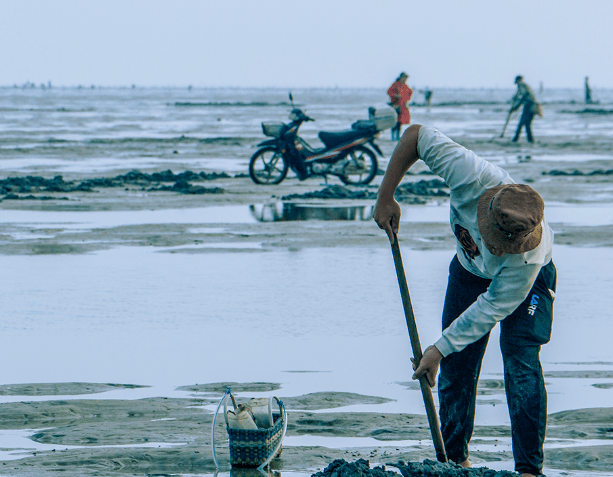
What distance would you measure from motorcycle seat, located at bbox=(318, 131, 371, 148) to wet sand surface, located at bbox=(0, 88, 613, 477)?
2.46 meters

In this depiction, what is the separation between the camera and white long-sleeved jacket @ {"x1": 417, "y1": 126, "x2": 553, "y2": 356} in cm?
327

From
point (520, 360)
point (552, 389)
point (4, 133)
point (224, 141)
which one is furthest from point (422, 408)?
point (4, 133)

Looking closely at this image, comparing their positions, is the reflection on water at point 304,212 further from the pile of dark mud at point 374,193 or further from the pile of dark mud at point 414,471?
the pile of dark mud at point 414,471

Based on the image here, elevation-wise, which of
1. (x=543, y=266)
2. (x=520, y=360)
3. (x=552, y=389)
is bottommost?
(x=552, y=389)

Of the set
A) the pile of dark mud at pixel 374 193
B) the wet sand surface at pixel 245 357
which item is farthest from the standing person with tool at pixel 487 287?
the pile of dark mud at pixel 374 193

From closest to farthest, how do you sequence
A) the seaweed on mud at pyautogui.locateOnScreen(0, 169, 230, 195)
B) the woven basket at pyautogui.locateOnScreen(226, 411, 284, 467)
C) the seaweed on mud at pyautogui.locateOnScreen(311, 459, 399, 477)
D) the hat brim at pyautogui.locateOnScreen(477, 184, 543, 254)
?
the hat brim at pyautogui.locateOnScreen(477, 184, 543, 254)
the seaweed on mud at pyautogui.locateOnScreen(311, 459, 399, 477)
the woven basket at pyautogui.locateOnScreen(226, 411, 284, 467)
the seaweed on mud at pyautogui.locateOnScreen(0, 169, 230, 195)

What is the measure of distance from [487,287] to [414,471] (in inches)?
34.0

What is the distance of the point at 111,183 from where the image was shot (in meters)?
14.6

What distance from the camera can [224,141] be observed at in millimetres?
25547

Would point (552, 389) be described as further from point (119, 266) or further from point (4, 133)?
point (4, 133)

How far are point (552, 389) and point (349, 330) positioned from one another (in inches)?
65.9

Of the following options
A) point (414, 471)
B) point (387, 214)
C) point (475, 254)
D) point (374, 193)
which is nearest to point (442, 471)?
point (414, 471)

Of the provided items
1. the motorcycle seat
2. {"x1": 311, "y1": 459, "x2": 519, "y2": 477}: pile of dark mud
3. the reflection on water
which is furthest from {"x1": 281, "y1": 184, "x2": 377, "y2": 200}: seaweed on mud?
{"x1": 311, "y1": 459, "x2": 519, "y2": 477}: pile of dark mud

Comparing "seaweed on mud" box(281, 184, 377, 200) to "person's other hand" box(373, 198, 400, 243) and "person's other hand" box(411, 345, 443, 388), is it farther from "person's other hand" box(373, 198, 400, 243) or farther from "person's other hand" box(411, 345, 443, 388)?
"person's other hand" box(411, 345, 443, 388)
